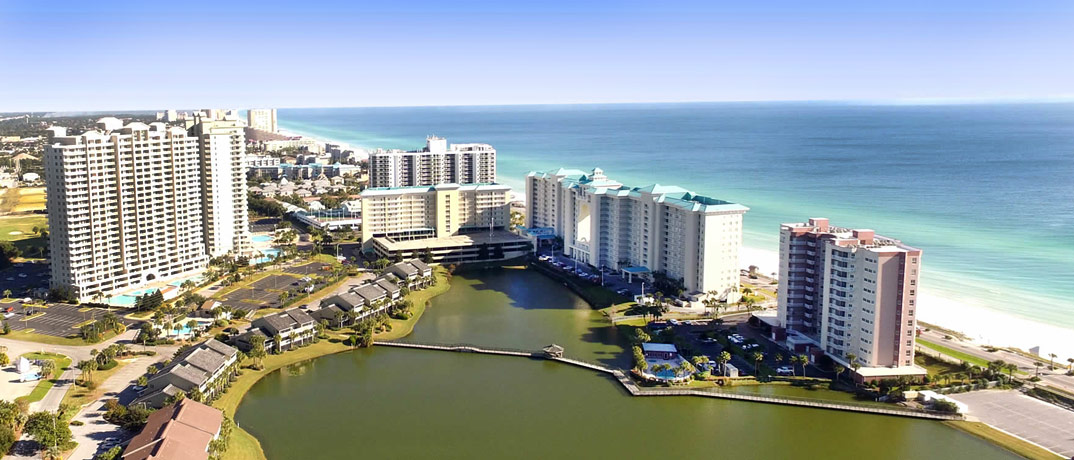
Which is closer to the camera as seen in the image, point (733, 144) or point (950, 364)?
point (950, 364)

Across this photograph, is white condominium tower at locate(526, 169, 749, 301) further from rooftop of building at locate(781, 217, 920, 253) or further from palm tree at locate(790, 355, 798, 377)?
palm tree at locate(790, 355, 798, 377)

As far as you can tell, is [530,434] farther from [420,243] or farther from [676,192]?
[420,243]

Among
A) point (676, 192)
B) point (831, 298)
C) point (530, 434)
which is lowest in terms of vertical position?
point (530, 434)

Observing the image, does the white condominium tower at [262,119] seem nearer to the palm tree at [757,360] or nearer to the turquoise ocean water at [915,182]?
the turquoise ocean water at [915,182]

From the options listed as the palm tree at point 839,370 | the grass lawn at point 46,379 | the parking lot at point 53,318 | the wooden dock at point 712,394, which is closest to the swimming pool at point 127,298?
the parking lot at point 53,318

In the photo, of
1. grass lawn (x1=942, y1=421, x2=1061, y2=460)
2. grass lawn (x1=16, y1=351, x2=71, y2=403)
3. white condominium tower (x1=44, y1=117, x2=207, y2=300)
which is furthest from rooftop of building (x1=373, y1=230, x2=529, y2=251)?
grass lawn (x1=942, y1=421, x2=1061, y2=460)

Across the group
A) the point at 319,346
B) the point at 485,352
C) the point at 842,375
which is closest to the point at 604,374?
the point at 485,352

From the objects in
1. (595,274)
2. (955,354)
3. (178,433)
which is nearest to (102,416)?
(178,433)

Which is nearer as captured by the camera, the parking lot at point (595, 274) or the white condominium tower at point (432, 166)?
the parking lot at point (595, 274)

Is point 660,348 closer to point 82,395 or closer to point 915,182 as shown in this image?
point 82,395
